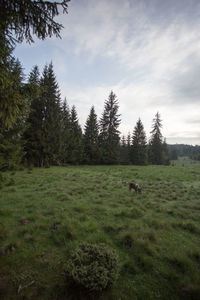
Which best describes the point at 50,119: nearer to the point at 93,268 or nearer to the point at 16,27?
the point at 16,27

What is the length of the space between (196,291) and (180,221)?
315cm

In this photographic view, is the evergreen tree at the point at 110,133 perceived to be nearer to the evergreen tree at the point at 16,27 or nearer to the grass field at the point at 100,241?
the grass field at the point at 100,241

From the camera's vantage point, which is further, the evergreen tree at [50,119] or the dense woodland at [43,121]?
the evergreen tree at [50,119]

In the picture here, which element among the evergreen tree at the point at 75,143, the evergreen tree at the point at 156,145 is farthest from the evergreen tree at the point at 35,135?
the evergreen tree at the point at 156,145

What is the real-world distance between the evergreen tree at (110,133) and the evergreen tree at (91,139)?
1361 mm

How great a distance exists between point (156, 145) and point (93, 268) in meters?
44.7

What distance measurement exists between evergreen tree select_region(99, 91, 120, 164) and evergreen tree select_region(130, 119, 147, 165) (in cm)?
652

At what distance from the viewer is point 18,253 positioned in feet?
10.0

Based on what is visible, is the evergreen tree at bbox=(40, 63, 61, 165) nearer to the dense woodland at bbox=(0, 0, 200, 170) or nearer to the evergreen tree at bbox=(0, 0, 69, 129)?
the dense woodland at bbox=(0, 0, 200, 170)

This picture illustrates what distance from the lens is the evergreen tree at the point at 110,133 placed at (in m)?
31.0

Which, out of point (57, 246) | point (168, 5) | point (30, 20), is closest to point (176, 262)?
point (57, 246)

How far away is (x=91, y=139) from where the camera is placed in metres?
32.6

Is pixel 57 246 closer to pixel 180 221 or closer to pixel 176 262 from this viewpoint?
pixel 176 262

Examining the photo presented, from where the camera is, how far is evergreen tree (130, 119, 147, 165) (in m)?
36.0
